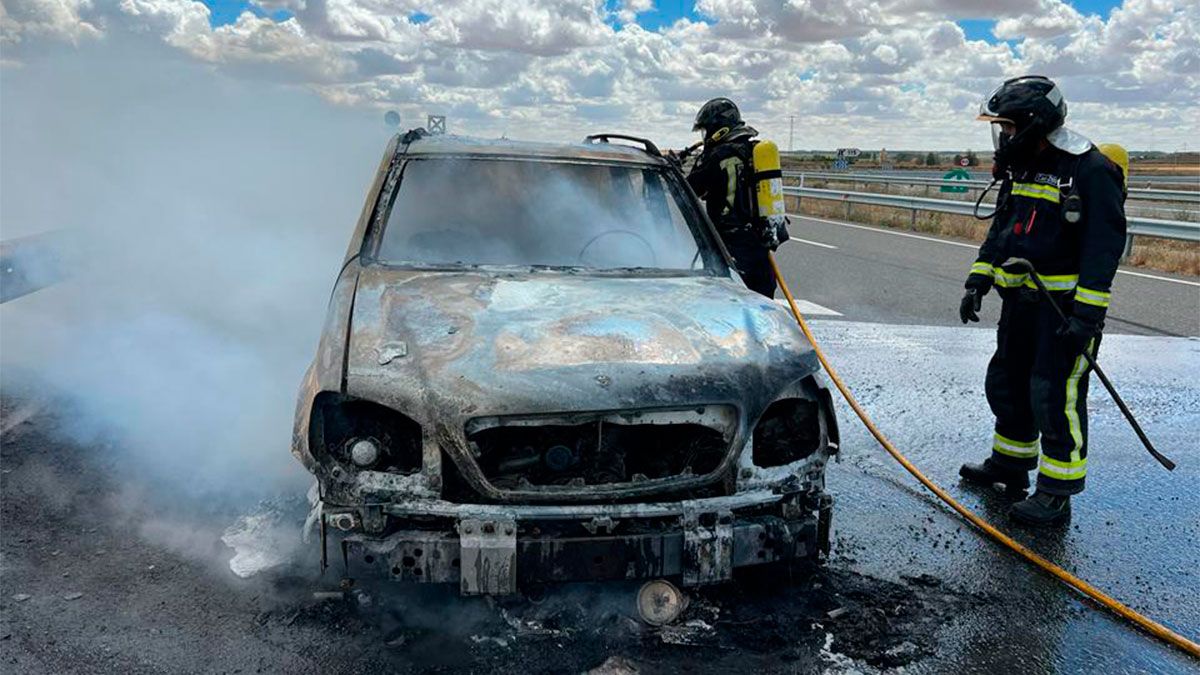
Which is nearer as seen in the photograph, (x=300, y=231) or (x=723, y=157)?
(x=723, y=157)

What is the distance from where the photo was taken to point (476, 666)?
293 cm

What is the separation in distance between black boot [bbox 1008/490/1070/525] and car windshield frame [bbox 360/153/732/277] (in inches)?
68.4

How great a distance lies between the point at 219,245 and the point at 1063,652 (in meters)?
10.0

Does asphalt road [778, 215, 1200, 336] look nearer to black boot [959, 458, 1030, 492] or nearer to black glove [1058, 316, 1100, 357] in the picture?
black boot [959, 458, 1030, 492]

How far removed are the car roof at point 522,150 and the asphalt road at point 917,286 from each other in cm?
468

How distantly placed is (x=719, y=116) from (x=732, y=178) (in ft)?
1.46

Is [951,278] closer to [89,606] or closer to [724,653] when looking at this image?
[724,653]

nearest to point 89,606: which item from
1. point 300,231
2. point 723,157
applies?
point 723,157

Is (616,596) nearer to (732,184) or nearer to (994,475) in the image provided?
Result: (994,475)

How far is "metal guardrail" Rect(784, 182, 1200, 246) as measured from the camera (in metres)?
12.2

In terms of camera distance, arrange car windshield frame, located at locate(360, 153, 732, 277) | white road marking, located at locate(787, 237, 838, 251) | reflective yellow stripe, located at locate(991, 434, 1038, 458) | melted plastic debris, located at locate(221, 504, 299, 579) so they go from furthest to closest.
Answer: white road marking, located at locate(787, 237, 838, 251) < reflective yellow stripe, located at locate(991, 434, 1038, 458) < car windshield frame, located at locate(360, 153, 732, 277) < melted plastic debris, located at locate(221, 504, 299, 579)

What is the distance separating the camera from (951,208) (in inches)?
663

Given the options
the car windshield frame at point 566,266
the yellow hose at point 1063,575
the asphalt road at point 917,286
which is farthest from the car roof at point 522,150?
the asphalt road at point 917,286

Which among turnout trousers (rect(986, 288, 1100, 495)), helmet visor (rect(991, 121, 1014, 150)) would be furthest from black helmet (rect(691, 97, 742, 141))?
turnout trousers (rect(986, 288, 1100, 495))
